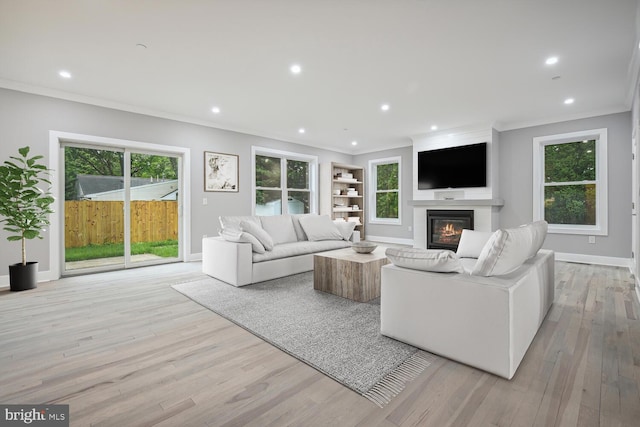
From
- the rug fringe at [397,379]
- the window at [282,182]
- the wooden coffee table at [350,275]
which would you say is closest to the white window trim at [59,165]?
the window at [282,182]

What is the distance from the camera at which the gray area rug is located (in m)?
1.70

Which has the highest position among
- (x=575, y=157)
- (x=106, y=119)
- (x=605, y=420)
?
(x=106, y=119)

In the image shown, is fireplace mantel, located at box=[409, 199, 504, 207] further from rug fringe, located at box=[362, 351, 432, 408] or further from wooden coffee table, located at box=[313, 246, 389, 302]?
rug fringe, located at box=[362, 351, 432, 408]

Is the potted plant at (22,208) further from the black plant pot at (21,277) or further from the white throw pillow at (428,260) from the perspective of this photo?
the white throw pillow at (428,260)

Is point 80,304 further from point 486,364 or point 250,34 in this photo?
point 486,364

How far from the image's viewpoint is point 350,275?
3.07 metres

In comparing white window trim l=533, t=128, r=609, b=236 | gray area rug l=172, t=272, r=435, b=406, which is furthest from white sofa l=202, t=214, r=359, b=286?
white window trim l=533, t=128, r=609, b=236

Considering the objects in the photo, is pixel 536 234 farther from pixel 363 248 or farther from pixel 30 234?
pixel 30 234

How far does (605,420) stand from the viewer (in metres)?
1.35

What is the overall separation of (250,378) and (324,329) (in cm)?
78

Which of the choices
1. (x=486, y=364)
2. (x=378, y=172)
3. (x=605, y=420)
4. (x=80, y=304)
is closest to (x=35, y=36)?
(x=80, y=304)

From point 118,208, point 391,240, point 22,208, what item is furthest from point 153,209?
point 391,240

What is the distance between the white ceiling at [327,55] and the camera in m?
2.38

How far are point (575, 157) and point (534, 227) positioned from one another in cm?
411
